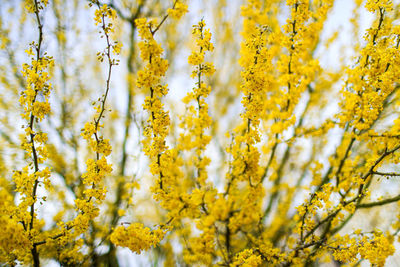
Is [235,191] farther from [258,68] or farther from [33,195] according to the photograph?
[33,195]

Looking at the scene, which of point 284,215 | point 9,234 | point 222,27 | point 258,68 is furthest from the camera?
point 222,27

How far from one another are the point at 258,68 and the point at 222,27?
2902 millimetres

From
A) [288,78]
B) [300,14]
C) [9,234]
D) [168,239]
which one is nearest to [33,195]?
[9,234]

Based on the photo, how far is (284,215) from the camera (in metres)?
4.33

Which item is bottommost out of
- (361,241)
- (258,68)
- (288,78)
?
(361,241)

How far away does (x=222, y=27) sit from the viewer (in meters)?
4.74

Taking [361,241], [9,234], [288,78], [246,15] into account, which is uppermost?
[246,15]

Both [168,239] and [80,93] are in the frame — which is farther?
[80,93]

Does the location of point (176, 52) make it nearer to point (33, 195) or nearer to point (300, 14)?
point (300, 14)

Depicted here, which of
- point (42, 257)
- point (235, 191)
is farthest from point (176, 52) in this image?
point (42, 257)

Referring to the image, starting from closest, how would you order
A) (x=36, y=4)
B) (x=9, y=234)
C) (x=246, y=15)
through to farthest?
(x=9, y=234)
(x=36, y=4)
(x=246, y=15)

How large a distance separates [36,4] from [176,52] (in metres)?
3.05

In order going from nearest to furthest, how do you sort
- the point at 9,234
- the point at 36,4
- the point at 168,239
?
1. the point at 9,234
2. the point at 36,4
3. the point at 168,239

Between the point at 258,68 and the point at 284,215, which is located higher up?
the point at 258,68
